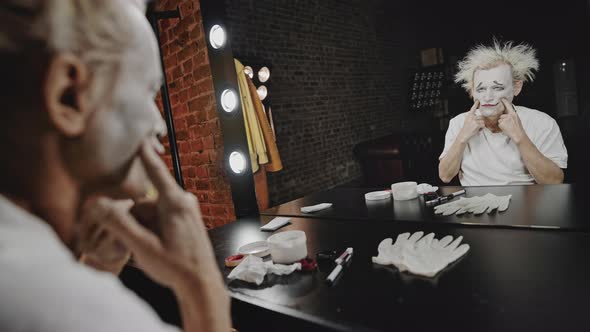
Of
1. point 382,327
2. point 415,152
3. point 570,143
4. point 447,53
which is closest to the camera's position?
point 382,327

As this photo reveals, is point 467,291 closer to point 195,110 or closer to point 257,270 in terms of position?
point 257,270

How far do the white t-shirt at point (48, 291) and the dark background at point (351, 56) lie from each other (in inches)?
168

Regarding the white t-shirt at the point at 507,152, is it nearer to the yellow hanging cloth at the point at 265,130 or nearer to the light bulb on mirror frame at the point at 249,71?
the yellow hanging cloth at the point at 265,130

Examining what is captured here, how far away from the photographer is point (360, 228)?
1.42 meters

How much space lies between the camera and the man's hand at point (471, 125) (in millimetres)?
2252

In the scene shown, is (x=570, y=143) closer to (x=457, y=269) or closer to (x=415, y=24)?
(x=457, y=269)

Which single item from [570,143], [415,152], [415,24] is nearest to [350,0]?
[415,24]

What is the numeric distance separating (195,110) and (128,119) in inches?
90.8

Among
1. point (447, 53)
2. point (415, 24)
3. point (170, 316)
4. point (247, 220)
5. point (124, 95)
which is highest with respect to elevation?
point (415, 24)

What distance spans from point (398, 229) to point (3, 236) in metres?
1.23

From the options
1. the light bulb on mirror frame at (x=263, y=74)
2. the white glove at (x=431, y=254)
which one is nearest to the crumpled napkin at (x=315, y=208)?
the white glove at (x=431, y=254)

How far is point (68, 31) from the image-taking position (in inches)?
12.6

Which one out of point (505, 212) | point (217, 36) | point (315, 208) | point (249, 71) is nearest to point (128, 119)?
→ point (505, 212)

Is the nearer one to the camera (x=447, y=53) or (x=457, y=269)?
(x=457, y=269)
